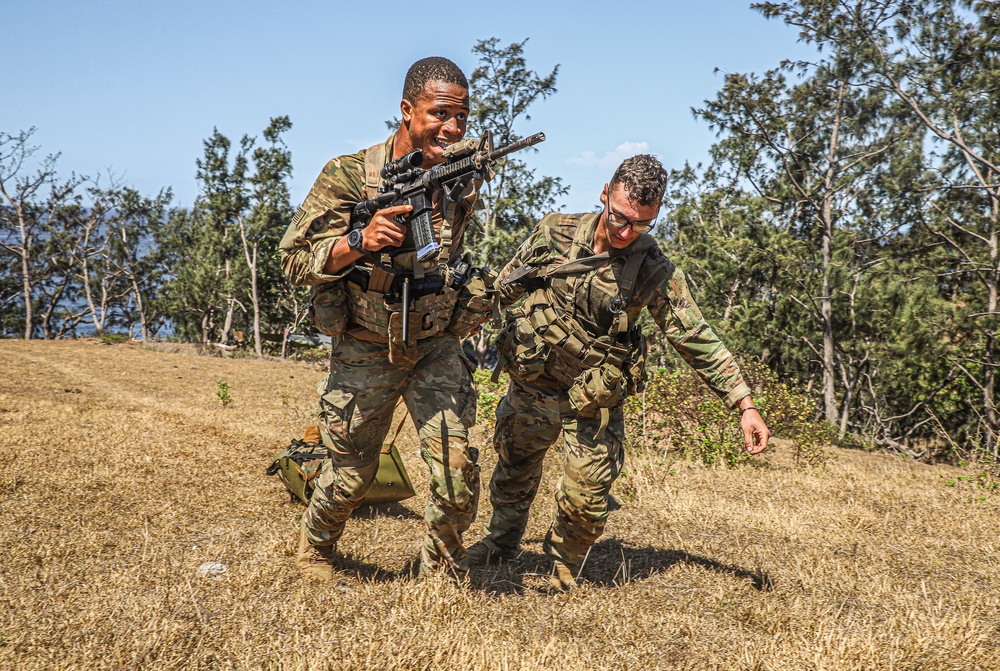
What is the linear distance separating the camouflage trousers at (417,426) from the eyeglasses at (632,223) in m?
1.01

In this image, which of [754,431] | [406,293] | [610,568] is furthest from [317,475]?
[754,431]

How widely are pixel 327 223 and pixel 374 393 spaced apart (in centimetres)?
88

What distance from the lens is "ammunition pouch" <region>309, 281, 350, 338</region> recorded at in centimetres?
365

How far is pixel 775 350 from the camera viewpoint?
604 inches

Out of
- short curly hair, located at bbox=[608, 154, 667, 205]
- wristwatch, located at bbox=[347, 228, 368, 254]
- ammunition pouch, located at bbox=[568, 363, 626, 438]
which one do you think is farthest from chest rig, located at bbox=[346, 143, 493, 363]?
short curly hair, located at bbox=[608, 154, 667, 205]

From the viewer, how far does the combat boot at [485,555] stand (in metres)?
4.38

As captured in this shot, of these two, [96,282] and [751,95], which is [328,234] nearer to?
[751,95]

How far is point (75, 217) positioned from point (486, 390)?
32.8 m

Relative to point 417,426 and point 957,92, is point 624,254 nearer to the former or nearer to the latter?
point 417,426

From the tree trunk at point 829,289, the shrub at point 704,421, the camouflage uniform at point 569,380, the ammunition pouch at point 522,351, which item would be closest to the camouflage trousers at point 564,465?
the camouflage uniform at point 569,380

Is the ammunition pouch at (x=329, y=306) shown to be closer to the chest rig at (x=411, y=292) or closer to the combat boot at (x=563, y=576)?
the chest rig at (x=411, y=292)

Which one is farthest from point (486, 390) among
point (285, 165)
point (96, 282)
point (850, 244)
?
point (96, 282)

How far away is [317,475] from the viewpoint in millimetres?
5215

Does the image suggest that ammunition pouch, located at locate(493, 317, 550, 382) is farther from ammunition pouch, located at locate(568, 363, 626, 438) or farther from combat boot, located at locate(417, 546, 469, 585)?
combat boot, located at locate(417, 546, 469, 585)
